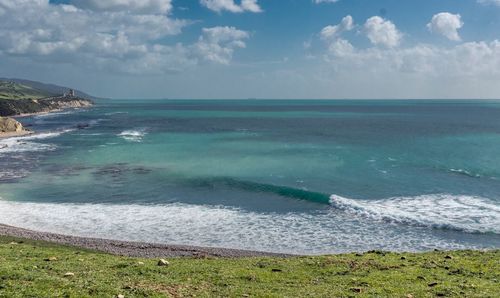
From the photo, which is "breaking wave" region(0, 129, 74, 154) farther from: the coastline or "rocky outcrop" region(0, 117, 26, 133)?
"rocky outcrop" region(0, 117, 26, 133)

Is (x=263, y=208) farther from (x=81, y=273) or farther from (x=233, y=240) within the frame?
(x=81, y=273)

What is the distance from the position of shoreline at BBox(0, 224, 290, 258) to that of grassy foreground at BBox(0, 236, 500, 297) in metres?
6.06

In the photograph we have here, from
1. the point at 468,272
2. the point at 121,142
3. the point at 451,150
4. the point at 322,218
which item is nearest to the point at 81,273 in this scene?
the point at 468,272

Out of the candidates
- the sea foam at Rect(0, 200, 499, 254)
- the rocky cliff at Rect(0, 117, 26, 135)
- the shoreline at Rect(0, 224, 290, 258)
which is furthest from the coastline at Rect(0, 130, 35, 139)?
the shoreline at Rect(0, 224, 290, 258)

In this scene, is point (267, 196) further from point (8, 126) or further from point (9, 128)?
point (8, 126)

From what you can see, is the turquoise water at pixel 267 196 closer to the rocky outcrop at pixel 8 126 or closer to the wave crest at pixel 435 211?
the wave crest at pixel 435 211

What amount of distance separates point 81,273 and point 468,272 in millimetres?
16870

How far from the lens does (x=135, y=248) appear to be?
29844 millimetres

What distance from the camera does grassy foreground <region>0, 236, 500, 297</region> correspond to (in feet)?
52.7

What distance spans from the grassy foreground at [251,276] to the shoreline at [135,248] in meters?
6.06

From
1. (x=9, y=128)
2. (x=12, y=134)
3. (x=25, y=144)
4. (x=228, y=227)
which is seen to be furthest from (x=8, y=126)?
(x=228, y=227)

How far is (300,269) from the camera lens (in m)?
20.4

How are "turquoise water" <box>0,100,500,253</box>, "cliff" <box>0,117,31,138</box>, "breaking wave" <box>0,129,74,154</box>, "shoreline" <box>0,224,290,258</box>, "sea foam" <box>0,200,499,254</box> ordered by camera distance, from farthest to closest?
"cliff" <box>0,117,31,138</box>, "breaking wave" <box>0,129,74,154</box>, "turquoise water" <box>0,100,500,253</box>, "sea foam" <box>0,200,499,254</box>, "shoreline" <box>0,224,290,258</box>

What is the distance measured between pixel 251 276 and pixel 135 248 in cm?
1359
